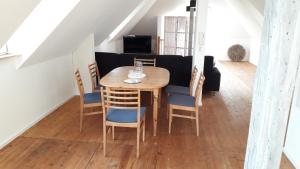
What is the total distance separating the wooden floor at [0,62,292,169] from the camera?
100 inches

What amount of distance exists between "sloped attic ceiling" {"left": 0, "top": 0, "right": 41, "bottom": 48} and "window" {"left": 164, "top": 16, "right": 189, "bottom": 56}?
6553mm

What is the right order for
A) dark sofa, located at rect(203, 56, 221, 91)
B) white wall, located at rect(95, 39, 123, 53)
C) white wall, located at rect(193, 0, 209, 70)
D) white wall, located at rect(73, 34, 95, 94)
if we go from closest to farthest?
white wall, located at rect(193, 0, 209, 70)
white wall, located at rect(73, 34, 95, 94)
dark sofa, located at rect(203, 56, 221, 91)
white wall, located at rect(95, 39, 123, 53)

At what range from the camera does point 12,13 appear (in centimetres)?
209

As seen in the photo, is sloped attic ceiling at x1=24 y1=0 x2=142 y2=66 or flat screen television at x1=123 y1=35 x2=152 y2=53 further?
flat screen television at x1=123 y1=35 x2=152 y2=53

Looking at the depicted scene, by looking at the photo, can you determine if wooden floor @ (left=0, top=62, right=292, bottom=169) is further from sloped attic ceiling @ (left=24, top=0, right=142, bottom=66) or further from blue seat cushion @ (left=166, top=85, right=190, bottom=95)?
sloped attic ceiling @ (left=24, top=0, right=142, bottom=66)

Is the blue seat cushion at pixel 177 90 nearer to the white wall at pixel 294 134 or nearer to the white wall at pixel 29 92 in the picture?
the white wall at pixel 294 134

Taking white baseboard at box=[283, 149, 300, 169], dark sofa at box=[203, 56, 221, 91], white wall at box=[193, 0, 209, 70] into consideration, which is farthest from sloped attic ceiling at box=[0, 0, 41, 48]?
dark sofa at box=[203, 56, 221, 91]

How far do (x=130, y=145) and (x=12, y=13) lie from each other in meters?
1.92

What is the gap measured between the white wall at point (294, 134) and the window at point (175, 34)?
594 centimetres

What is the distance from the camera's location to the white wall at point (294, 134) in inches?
96.7

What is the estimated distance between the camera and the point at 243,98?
482cm

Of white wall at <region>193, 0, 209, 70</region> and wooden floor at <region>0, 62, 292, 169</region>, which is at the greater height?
white wall at <region>193, 0, 209, 70</region>

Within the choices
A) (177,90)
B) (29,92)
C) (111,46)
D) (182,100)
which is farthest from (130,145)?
(111,46)

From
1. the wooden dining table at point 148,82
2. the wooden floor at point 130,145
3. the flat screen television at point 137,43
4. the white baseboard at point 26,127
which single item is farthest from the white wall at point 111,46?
the wooden dining table at point 148,82
